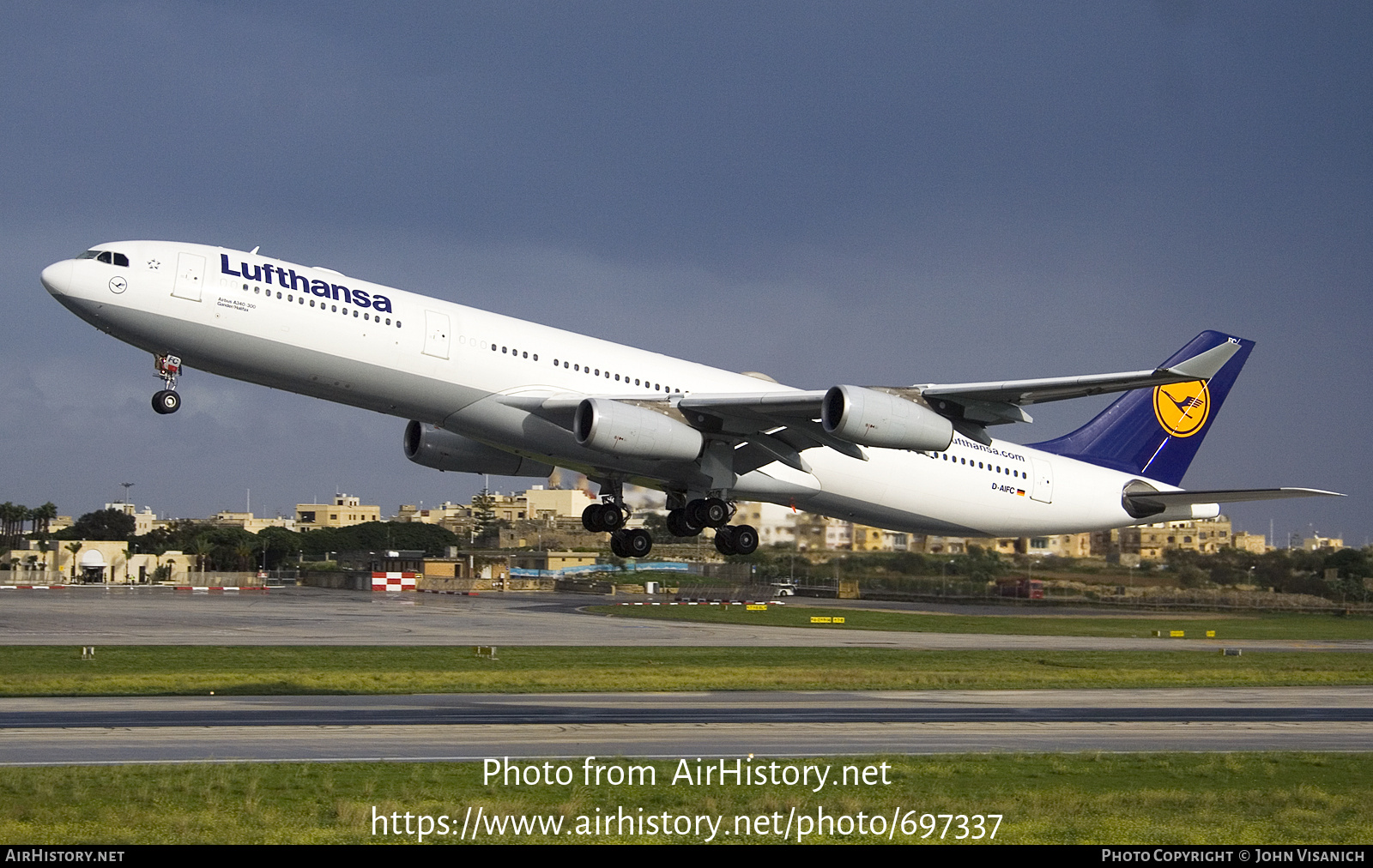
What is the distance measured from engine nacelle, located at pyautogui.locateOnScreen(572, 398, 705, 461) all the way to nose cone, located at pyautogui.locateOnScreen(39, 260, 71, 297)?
36.9 feet

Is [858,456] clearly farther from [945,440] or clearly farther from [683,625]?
[683,625]

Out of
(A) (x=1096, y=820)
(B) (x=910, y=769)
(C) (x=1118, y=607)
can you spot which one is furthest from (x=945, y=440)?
(C) (x=1118, y=607)

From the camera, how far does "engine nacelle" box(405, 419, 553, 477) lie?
124ft

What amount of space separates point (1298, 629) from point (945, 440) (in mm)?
44878

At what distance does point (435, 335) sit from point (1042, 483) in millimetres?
Answer: 19958

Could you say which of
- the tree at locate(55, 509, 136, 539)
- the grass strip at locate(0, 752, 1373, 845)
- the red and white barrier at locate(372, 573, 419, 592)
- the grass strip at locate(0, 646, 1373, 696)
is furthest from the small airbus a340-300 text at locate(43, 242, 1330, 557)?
the tree at locate(55, 509, 136, 539)

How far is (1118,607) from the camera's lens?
235ft

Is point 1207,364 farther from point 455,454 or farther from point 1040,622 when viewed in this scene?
point 1040,622

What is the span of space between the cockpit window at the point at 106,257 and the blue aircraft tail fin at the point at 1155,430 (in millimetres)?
27932

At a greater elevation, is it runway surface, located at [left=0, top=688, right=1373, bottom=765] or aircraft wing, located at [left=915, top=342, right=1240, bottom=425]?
aircraft wing, located at [left=915, top=342, right=1240, bottom=425]

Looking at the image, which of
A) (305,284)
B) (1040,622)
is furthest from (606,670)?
(1040,622)

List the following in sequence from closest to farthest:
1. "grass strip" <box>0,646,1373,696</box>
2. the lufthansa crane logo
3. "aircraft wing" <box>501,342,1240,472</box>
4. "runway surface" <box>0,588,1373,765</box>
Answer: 1. "runway surface" <box>0,588,1373,765</box>
2. "aircraft wing" <box>501,342,1240,472</box>
3. "grass strip" <box>0,646,1373,696</box>
4. the lufthansa crane logo

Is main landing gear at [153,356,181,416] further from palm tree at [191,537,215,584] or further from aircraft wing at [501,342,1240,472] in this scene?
palm tree at [191,537,215,584]

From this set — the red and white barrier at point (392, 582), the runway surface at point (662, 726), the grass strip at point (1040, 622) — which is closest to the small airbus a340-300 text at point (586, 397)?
the runway surface at point (662, 726)
